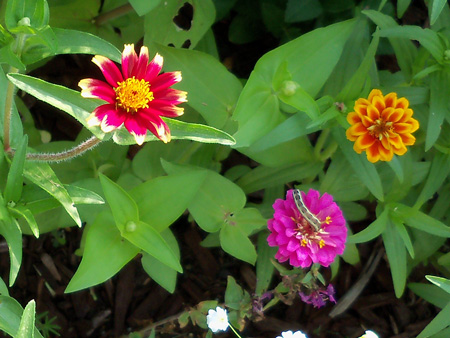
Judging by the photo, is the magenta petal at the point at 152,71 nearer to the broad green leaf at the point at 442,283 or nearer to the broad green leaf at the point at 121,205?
the broad green leaf at the point at 121,205

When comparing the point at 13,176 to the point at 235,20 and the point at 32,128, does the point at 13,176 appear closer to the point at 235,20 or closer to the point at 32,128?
the point at 32,128

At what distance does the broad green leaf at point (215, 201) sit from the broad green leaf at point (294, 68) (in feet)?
0.65

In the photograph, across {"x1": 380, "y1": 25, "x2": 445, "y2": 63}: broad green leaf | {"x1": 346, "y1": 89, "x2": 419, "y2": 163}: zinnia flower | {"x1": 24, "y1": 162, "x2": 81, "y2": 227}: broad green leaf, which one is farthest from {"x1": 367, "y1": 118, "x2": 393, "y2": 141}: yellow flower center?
{"x1": 24, "y1": 162, "x2": 81, "y2": 227}: broad green leaf

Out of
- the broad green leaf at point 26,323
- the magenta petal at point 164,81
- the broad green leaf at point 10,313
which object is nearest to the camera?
the broad green leaf at point 26,323

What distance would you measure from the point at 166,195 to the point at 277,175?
1.31 feet

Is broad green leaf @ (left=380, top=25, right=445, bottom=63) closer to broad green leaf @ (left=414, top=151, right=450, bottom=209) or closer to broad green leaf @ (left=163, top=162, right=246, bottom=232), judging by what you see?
broad green leaf @ (left=414, top=151, right=450, bottom=209)

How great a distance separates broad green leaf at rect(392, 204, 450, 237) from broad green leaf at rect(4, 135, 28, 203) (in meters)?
0.95

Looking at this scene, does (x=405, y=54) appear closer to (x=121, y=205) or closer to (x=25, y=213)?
(x=121, y=205)

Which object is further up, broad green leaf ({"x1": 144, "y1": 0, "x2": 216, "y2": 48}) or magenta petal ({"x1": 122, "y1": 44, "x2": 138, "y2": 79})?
magenta petal ({"x1": 122, "y1": 44, "x2": 138, "y2": 79})

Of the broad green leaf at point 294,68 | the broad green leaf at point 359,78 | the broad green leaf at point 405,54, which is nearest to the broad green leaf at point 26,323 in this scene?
the broad green leaf at point 294,68

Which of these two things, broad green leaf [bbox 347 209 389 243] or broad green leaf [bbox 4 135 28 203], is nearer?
broad green leaf [bbox 4 135 28 203]

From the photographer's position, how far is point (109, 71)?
3.35ft

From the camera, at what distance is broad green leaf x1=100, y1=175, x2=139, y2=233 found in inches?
A: 49.6

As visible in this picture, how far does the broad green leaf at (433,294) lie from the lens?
168 cm
